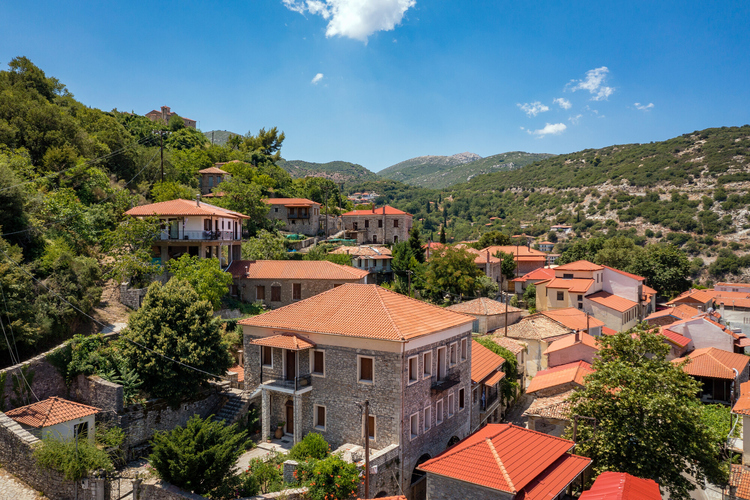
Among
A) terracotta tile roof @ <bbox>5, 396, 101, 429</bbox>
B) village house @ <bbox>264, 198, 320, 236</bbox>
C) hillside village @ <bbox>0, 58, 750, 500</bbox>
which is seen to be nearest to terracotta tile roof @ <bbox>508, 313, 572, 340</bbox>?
hillside village @ <bbox>0, 58, 750, 500</bbox>

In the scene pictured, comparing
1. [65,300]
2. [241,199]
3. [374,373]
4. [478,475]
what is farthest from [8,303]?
[241,199]

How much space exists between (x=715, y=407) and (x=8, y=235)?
143ft

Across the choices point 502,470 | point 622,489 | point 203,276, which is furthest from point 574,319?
point 203,276

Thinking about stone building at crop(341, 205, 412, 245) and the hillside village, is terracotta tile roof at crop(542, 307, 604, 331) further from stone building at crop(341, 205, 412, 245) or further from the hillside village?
stone building at crop(341, 205, 412, 245)

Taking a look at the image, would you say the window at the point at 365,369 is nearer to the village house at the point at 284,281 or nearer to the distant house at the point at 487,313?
the village house at the point at 284,281

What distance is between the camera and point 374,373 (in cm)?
1745

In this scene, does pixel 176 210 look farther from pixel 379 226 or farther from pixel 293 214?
pixel 379 226

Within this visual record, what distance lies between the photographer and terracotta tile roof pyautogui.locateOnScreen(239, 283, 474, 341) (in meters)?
18.0

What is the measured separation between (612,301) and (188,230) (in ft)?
137

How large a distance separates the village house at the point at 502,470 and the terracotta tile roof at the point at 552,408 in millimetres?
3833

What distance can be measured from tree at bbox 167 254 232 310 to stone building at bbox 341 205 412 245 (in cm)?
3160

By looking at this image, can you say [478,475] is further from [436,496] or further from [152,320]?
[152,320]

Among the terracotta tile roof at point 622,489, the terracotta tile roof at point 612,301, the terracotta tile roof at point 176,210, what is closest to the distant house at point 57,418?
the terracotta tile roof at point 622,489

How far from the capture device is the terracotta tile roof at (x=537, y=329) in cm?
3662
